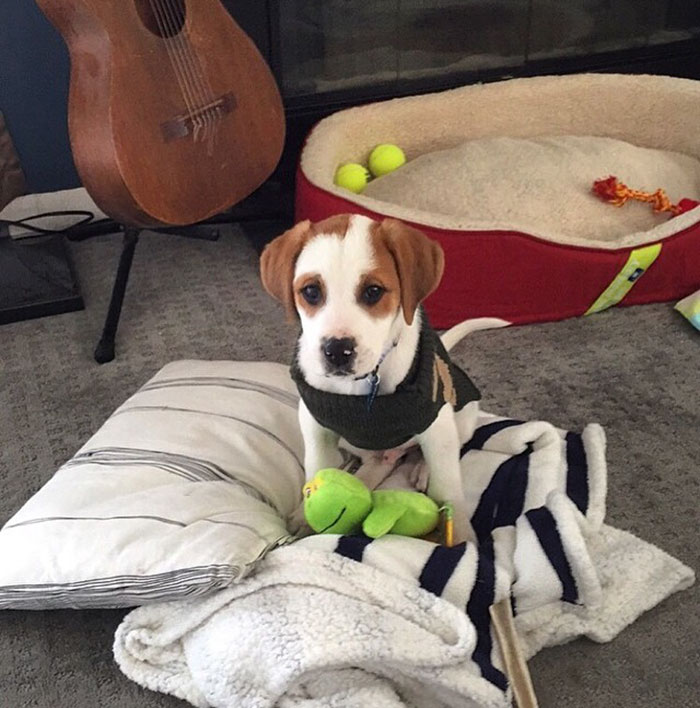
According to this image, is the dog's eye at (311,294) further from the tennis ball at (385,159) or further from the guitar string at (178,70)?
the tennis ball at (385,159)

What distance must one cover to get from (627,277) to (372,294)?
3.13 feet

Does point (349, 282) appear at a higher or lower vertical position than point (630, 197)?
higher

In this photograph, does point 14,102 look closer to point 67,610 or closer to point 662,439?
point 67,610

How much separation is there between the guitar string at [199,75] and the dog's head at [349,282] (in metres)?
0.74

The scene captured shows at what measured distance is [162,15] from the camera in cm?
171

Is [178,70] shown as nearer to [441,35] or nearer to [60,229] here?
[60,229]

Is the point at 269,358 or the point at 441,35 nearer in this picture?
the point at 269,358

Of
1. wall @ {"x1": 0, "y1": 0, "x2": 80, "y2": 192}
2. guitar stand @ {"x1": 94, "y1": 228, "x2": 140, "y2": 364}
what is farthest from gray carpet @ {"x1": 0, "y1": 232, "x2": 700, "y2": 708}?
wall @ {"x1": 0, "y1": 0, "x2": 80, "y2": 192}

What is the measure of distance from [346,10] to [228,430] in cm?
133

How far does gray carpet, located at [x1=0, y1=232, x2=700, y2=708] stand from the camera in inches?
Answer: 45.9

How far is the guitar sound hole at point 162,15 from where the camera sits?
1679 millimetres

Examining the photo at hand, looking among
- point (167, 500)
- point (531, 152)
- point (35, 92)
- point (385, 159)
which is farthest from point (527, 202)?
point (35, 92)

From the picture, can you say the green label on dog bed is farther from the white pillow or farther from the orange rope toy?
the white pillow

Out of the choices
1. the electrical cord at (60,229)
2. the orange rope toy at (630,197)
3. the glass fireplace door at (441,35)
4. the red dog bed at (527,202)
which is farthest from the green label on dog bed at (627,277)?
the electrical cord at (60,229)
